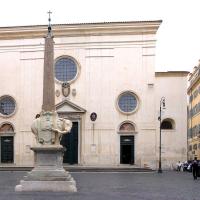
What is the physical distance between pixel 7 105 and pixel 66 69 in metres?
6.52

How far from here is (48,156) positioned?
917 inches

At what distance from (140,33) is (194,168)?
63.8 ft

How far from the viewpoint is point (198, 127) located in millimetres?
65250

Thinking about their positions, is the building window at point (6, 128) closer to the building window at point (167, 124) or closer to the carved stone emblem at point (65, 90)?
the carved stone emblem at point (65, 90)

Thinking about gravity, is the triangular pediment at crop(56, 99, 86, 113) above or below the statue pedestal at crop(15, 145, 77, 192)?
above

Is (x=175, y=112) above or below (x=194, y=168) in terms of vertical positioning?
above

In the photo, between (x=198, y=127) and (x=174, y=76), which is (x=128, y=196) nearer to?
(x=174, y=76)

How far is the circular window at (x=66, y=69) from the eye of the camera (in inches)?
2199

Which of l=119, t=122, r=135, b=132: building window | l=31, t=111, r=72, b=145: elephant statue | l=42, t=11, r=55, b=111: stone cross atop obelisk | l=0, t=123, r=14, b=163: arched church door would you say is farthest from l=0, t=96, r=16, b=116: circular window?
l=31, t=111, r=72, b=145: elephant statue

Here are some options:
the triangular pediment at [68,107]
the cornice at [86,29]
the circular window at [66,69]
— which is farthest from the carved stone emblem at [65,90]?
the cornice at [86,29]

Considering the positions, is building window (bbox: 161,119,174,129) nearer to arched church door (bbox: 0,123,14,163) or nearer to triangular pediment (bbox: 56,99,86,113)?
triangular pediment (bbox: 56,99,86,113)

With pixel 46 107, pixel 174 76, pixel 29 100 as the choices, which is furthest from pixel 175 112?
pixel 46 107

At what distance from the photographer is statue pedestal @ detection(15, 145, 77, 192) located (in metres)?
22.8

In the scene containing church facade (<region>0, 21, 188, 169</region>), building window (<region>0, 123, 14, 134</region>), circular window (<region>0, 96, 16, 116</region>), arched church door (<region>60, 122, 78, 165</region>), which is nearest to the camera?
church facade (<region>0, 21, 188, 169</region>)
